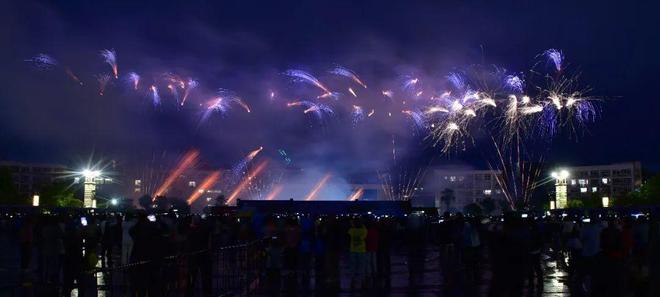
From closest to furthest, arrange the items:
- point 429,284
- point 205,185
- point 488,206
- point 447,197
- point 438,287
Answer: point 438,287
point 429,284
point 488,206
point 447,197
point 205,185

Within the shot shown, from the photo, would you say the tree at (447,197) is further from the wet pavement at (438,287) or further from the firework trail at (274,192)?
the wet pavement at (438,287)

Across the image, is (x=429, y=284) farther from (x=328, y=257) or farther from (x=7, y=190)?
(x=7, y=190)

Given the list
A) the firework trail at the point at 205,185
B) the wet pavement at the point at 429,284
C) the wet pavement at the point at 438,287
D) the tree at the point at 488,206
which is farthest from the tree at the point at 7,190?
the wet pavement at the point at 438,287

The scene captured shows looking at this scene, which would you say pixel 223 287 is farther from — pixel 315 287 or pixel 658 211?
pixel 658 211

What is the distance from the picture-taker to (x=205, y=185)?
515 ft

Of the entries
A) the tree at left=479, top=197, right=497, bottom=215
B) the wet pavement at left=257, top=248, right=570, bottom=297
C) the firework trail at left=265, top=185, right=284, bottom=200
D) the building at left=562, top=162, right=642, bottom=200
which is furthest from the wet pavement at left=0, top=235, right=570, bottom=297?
the building at left=562, top=162, right=642, bottom=200

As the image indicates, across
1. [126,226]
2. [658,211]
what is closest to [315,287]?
[126,226]

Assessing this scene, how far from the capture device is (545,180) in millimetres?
144375

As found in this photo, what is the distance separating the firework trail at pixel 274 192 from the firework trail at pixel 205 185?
25.5 meters

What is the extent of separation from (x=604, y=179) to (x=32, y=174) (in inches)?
4854

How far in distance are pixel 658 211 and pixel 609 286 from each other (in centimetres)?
1745

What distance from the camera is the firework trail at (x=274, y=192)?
4852 inches

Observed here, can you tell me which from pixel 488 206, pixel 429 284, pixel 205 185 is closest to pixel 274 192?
pixel 205 185

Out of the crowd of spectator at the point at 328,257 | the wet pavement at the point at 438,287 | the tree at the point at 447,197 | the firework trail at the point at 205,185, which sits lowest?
the wet pavement at the point at 438,287
